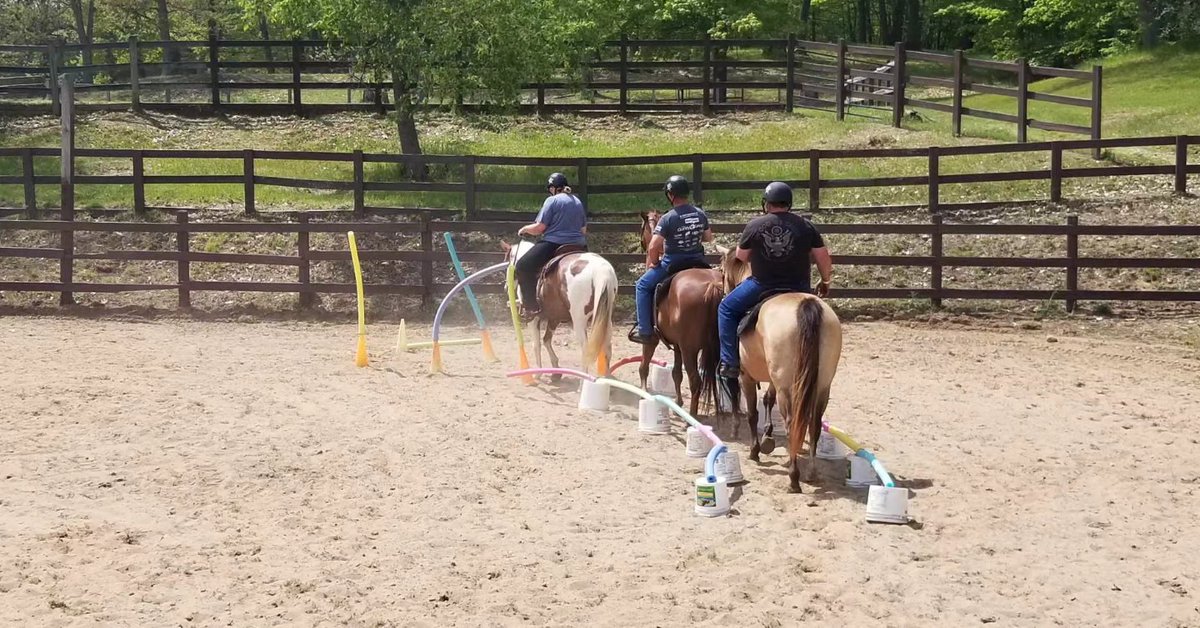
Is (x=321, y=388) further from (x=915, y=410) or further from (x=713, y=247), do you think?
A: (x=713, y=247)

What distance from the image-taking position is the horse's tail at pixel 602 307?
1130 centimetres

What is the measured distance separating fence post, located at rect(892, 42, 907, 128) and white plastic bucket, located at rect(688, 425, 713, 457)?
1634 cm

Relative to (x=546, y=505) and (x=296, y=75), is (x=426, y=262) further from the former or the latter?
(x=296, y=75)

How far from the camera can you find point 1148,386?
39.3 feet

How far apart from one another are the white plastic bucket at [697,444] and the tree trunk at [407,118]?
12566 millimetres

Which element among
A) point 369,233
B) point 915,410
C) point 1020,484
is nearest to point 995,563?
point 1020,484

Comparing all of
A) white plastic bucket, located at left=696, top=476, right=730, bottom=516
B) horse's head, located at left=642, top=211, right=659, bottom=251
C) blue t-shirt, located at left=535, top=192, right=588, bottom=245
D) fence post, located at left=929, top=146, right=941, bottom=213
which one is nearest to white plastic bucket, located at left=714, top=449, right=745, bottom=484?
white plastic bucket, located at left=696, top=476, right=730, bottom=516

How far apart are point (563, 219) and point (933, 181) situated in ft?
25.0

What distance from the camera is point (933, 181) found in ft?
58.9

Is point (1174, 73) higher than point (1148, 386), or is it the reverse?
point (1174, 73)

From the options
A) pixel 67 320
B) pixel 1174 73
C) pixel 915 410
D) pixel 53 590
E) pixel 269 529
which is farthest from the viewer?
pixel 1174 73

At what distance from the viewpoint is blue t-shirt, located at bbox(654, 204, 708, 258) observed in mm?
10633

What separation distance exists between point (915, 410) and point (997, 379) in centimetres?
163

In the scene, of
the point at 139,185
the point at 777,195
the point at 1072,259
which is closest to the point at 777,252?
the point at 777,195
